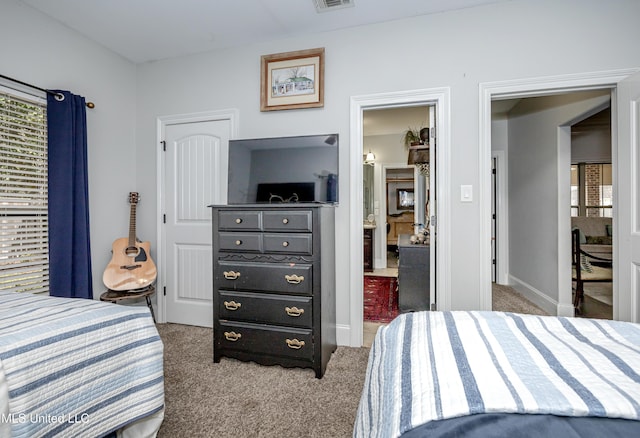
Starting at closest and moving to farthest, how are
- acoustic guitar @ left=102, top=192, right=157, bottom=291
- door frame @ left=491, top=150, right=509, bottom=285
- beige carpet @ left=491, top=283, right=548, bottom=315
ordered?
acoustic guitar @ left=102, top=192, right=157, bottom=291, beige carpet @ left=491, top=283, right=548, bottom=315, door frame @ left=491, top=150, right=509, bottom=285

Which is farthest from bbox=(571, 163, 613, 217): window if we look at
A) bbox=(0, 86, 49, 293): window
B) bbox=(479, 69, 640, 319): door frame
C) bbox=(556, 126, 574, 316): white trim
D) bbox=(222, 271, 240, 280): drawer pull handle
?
bbox=(0, 86, 49, 293): window

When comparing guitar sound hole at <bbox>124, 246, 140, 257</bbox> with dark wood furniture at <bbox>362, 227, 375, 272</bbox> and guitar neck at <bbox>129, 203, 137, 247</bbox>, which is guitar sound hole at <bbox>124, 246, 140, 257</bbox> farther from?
dark wood furniture at <bbox>362, 227, 375, 272</bbox>

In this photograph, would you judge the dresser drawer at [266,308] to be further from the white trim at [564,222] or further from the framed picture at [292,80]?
the white trim at [564,222]

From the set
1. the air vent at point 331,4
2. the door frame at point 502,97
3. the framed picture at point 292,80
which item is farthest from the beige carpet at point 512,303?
the air vent at point 331,4

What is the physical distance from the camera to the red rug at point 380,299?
3.47 metres

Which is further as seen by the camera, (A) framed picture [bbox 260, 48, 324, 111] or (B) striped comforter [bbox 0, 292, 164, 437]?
(A) framed picture [bbox 260, 48, 324, 111]

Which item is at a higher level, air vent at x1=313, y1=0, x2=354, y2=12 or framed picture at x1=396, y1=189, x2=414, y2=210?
air vent at x1=313, y1=0, x2=354, y2=12

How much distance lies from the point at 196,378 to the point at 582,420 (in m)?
2.15

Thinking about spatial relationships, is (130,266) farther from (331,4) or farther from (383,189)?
(383,189)

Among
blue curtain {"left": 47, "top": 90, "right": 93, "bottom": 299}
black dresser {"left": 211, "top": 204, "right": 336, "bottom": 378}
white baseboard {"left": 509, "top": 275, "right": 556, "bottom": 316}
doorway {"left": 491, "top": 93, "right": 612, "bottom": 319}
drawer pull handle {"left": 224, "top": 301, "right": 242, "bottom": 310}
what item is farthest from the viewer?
white baseboard {"left": 509, "top": 275, "right": 556, "bottom": 316}

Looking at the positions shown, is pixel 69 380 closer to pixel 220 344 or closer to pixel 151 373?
pixel 151 373

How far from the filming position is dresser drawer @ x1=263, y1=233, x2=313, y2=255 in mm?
2166

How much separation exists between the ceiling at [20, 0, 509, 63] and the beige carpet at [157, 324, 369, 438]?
268cm

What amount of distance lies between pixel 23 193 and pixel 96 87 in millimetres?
1156
